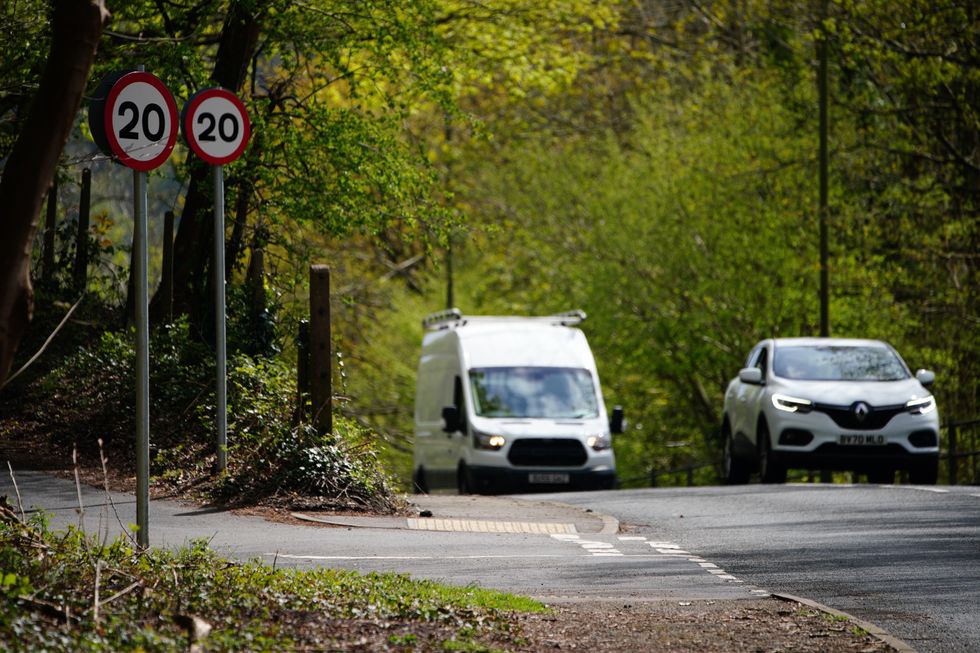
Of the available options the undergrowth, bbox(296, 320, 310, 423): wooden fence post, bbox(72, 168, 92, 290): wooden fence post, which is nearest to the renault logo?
the undergrowth

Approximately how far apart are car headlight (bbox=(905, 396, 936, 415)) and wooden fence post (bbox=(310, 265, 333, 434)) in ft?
27.4

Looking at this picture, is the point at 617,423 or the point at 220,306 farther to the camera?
the point at 617,423

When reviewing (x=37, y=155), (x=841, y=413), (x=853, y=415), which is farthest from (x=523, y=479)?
(x=37, y=155)

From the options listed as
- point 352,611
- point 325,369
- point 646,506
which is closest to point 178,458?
point 325,369

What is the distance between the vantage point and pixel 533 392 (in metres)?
22.3

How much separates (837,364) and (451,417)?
5179 mm

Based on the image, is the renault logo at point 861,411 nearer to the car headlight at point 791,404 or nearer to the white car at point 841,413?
the white car at point 841,413

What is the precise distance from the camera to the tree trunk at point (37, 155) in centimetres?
676

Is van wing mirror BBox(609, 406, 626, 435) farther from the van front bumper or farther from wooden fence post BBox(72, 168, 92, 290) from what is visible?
wooden fence post BBox(72, 168, 92, 290)

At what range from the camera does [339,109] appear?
19.1 metres

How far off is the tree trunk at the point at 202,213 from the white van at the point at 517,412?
14.6 feet

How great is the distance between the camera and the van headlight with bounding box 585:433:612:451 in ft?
71.5

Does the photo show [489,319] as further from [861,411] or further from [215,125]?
[215,125]

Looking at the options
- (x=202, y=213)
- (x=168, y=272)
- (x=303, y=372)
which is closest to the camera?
(x=303, y=372)
